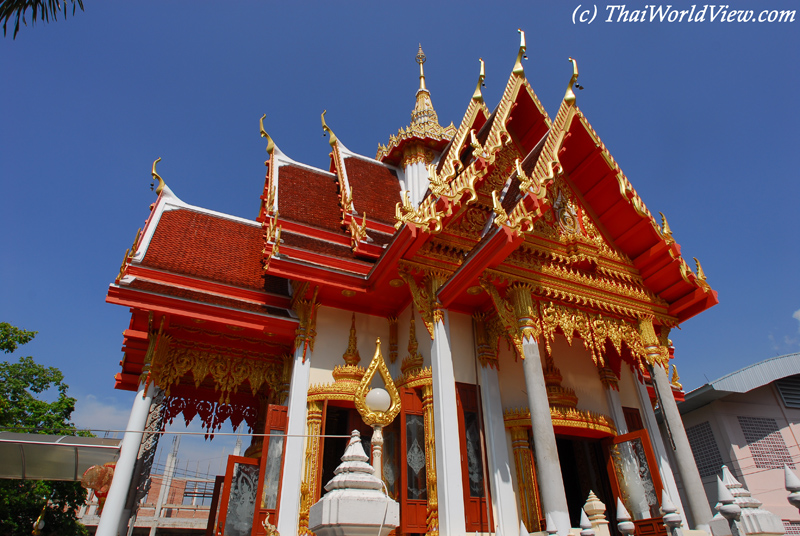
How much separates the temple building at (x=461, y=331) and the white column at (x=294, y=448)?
0.02 m

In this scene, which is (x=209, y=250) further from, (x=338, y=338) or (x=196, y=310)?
(x=338, y=338)

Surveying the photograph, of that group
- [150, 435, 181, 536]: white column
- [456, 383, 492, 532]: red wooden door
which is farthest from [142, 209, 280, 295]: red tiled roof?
[150, 435, 181, 536]: white column

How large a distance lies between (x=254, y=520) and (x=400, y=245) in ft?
11.9

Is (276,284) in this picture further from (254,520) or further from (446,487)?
(446,487)

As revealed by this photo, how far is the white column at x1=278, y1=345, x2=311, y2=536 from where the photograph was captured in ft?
19.2

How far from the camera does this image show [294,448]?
247 inches

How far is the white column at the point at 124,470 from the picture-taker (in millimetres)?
5973

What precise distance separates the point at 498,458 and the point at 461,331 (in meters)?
1.68

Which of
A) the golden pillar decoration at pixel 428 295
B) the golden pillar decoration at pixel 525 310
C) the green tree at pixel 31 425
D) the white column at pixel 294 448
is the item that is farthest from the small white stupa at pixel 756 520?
the green tree at pixel 31 425

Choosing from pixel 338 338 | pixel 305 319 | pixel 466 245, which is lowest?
pixel 338 338

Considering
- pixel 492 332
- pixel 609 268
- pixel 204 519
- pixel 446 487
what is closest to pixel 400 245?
pixel 492 332

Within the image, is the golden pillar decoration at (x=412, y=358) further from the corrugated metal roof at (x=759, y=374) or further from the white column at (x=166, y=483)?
the white column at (x=166, y=483)

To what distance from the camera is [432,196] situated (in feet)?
21.8

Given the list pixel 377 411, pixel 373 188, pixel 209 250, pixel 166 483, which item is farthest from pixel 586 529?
pixel 166 483
